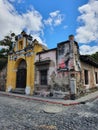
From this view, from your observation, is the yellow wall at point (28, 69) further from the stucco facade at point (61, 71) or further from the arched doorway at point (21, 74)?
the stucco facade at point (61, 71)

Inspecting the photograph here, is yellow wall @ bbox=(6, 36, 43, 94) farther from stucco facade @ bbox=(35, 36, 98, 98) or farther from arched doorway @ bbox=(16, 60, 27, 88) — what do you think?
stucco facade @ bbox=(35, 36, 98, 98)

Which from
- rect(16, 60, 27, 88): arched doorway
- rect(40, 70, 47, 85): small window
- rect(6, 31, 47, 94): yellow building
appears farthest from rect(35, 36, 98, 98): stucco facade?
rect(16, 60, 27, 88): arched doorway

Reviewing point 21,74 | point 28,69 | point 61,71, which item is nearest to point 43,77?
point 28,69

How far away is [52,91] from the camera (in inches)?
368

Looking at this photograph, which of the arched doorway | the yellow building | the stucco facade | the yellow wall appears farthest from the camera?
the arched doorway

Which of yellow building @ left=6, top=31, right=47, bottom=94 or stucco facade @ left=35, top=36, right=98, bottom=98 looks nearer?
stucco facade @ left=35, top=36, right=98, bottom=98

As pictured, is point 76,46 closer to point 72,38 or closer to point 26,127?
point 72,38

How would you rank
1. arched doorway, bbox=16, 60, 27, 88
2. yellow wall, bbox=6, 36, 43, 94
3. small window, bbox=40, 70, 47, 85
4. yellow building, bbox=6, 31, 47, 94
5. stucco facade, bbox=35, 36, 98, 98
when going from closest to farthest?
stucco facade, bbox=35, 36, 98, 98, small window, bbox=40, 70, 47, 85, yellow wall, bbox=6, 36, 43, 94, yellow building, bbox=6, 31, 47, 94, arched doorway, bbox=16, 60, 27, 88

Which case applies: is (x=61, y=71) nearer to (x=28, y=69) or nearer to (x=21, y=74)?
(x=28, y=69)

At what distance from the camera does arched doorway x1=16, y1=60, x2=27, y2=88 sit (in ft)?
40.9

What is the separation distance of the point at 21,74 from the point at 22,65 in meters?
0.97

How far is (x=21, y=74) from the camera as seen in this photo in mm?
12828

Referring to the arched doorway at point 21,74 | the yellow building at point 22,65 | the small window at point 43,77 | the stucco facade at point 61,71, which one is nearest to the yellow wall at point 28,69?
the yellow building at point 22,65

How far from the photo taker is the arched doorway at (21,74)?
1247 centimetres
